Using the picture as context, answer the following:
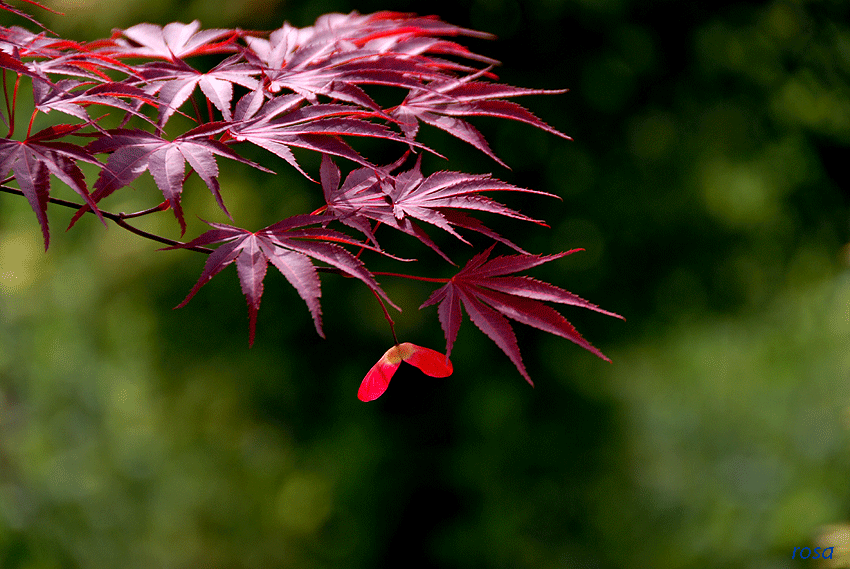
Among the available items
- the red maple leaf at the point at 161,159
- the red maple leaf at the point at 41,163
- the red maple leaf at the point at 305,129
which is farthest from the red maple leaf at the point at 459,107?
the red maple leaf at the point at 41,163

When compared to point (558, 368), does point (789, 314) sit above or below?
above

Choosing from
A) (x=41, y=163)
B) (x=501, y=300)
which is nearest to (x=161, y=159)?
(x=41, y=163)

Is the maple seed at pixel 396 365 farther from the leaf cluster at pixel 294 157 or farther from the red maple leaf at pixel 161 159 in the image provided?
the red maple leaf at pixel 161 159

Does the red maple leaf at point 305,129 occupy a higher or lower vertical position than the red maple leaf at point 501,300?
higher

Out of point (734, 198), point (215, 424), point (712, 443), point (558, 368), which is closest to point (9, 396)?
point (215, 424)

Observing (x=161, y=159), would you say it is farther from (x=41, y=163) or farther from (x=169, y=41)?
(x=169, y=41)

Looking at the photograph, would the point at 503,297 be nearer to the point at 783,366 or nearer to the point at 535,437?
the point at 535,437

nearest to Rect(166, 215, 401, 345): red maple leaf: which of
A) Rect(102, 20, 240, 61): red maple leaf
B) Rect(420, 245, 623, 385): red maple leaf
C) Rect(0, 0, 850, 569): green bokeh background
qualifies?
Rect(420, 245, 623, 385): red maple leaf
